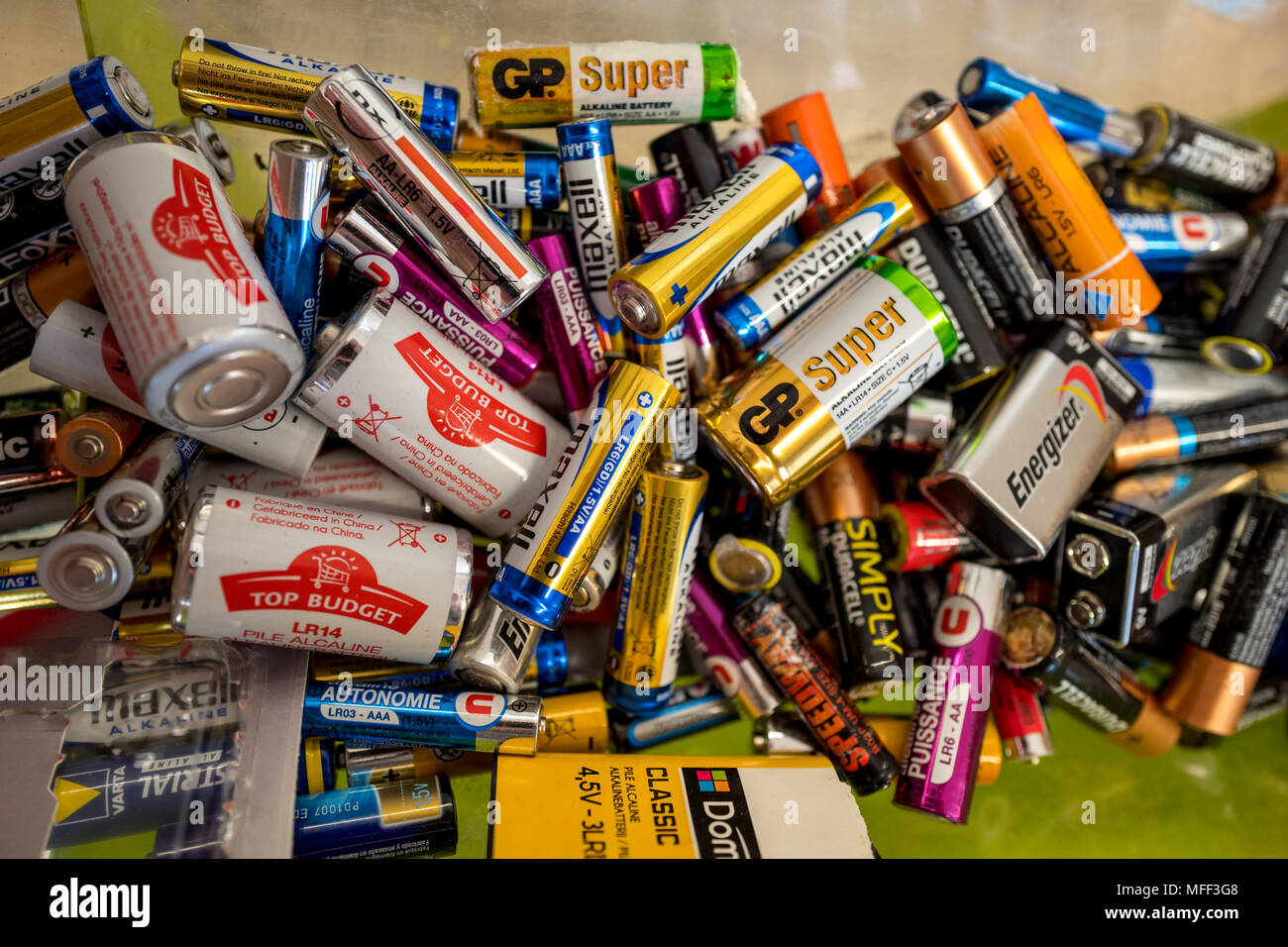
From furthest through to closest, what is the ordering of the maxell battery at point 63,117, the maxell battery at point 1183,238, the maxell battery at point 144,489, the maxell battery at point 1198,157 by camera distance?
the maxell battery at point 1198,157 < the maxell battery at point 1183,238 < the maxell battery at point 63,117 < the maxell battery at point 144,489

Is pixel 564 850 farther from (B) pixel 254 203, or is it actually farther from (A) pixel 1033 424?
(B) pixel 254 203

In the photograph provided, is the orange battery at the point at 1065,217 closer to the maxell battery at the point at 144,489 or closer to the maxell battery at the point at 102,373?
the maxell battery at the point at 102,373

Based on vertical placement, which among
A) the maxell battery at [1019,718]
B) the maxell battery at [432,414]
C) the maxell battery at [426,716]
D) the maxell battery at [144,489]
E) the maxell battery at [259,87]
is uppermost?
the maxell battery at [259,87]

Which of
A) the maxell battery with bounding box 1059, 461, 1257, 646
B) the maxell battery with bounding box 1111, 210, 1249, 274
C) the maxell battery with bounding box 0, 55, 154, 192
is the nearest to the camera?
the maxell battery with bounding box 0, 55, 154, 192

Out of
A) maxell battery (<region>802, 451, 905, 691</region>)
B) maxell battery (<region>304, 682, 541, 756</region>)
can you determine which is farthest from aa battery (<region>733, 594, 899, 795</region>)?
maxell battery (<region>304, 682, 541, 756</region>)

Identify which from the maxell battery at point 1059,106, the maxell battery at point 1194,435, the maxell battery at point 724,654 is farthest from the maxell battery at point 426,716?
the maxell battery at point 1059,106

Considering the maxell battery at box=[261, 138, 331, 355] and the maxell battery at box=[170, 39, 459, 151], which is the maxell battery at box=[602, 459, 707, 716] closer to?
the maxell battery at box=[261, 138, 331, 355]
